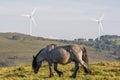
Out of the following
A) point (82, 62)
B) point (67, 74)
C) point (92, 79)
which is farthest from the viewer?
point (67, 74)

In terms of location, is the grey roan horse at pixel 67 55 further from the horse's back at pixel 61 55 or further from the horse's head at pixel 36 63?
the horse's head at pixel 36 63

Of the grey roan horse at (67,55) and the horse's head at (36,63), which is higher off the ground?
the grey roan horse at (67,55)

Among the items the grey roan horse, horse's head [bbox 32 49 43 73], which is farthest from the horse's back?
horse's head [bbox 32 49 43 73]

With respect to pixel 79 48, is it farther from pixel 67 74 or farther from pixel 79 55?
pixel 67 74

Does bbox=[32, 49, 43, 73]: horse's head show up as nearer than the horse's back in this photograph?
No

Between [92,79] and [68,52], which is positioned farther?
[68,52]

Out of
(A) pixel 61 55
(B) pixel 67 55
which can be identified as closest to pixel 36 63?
(A) pixel 61 55

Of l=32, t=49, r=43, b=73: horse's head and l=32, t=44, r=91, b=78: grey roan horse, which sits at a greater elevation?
l=32, t=44, r=91, b=78: grey roan horse

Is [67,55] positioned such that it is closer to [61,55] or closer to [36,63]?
[61,55]

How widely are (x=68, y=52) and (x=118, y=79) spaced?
3705 mm

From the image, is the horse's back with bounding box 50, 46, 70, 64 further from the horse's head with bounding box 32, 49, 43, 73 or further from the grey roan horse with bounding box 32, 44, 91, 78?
the horse's head with bounding box 32, 49, 43, 73

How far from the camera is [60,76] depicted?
22.7 metres

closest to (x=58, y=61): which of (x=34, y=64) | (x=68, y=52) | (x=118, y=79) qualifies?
(x=68, y=52)

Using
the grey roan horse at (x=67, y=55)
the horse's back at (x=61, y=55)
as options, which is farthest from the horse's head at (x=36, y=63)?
the horse's back at (x=61, y=55)
